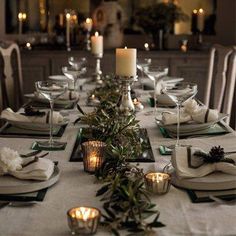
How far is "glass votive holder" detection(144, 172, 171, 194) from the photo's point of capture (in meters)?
1.14

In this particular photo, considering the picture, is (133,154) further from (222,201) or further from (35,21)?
(35,21)

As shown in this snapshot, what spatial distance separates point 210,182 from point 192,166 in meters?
0.08

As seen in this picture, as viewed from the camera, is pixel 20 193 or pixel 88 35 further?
pixel 88 35

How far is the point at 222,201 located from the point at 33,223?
0.38m

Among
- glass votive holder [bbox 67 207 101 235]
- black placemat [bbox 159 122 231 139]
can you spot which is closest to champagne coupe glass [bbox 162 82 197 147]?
black placemat [bbox 159 122 231 139]

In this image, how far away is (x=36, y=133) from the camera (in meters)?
1.79

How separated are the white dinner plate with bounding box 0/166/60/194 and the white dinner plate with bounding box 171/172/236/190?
29 cm

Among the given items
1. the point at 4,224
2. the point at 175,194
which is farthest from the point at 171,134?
the point at 4,224

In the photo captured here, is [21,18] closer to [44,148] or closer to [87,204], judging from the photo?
[44,148]

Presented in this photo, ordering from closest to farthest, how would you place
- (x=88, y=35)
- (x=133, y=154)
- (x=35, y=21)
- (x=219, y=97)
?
1. (x=133, y=154)
2. (x=219, y=97)
3. (x=88, y=35)
4. (x=35, y=21)

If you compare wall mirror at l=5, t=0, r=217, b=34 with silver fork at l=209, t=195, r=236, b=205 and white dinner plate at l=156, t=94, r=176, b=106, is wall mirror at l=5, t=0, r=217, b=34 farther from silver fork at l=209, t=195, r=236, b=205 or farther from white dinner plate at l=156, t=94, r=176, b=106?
silver fork at l=209, t=195, r=236, b=205

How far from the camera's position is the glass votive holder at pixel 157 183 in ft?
3.74

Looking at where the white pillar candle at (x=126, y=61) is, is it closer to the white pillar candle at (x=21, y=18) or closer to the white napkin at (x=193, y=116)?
the white napkin at (x=193, y=116)

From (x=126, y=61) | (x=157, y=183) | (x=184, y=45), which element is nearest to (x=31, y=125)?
(x=126, y=61)
